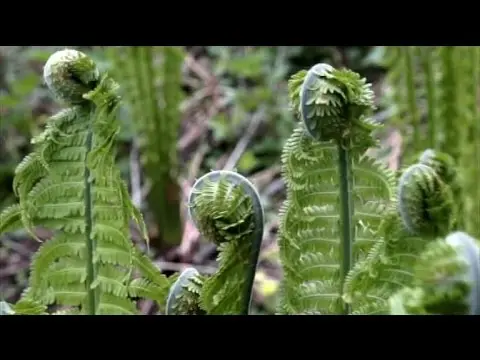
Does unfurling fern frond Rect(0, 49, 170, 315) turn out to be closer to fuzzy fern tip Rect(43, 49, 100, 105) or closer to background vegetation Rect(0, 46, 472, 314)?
fuzzy fern tip Rect(43, 49, 100, 105)

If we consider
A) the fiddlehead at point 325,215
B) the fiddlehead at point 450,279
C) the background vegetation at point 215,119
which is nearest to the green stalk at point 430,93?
the background vegetation at point 215,119

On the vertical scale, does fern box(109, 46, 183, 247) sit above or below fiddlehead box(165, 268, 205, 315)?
above

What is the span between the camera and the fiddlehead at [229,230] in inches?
24.5

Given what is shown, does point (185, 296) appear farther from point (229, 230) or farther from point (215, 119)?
point (215, 119)

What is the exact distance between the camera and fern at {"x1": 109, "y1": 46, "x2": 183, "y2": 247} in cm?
233

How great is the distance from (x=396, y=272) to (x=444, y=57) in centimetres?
135

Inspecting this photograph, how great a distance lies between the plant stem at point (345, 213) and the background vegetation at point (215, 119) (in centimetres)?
114

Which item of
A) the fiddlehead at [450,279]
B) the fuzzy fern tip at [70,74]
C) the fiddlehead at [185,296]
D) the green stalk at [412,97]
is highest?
the green stalk at [412,97]

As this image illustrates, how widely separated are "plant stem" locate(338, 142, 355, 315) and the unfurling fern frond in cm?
15

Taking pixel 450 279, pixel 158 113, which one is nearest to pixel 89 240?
pixel 450 279

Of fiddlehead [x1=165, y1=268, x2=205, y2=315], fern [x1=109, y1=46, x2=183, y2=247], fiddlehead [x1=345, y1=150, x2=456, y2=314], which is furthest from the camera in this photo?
fern [x1=109, y1=46, x2=183, y2=247]

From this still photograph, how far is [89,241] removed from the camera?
2.47 feet

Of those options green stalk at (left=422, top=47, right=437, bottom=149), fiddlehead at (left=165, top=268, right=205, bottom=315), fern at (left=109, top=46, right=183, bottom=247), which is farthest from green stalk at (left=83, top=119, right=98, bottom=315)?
→ fern at (left=109, top=46, right=183, bottom=247)

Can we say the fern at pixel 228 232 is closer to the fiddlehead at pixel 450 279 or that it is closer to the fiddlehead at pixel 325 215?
the fiddlehead at pixel 325 215
